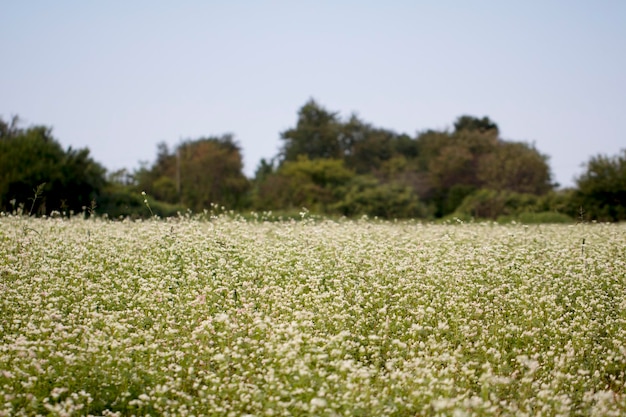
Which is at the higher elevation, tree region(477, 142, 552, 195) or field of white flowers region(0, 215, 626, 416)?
tree region(477, 142, 552, 195)

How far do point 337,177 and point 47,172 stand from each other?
29.8 m

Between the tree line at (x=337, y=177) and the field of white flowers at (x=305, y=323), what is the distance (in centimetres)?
1281

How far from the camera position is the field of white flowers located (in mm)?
6520

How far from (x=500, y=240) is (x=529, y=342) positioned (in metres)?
4.38

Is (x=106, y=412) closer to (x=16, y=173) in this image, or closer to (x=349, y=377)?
(x=349, y=377)

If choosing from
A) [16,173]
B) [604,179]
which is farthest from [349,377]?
[604,179]

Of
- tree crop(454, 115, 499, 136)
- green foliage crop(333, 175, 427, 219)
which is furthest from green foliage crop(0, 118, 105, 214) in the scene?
tree crop(454, 115, 499, 136)

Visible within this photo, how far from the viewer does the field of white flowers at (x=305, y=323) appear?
6520 mm

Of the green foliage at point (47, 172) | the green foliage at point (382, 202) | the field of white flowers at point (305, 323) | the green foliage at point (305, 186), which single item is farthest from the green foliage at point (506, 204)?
the field of white flowers at point (305, 323)

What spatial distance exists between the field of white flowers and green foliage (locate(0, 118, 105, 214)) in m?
16.9

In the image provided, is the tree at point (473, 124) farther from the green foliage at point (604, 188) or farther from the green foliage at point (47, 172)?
the green foliage at point (47, 172)

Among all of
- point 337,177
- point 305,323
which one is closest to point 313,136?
point 337,177

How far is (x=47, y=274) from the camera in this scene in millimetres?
9992

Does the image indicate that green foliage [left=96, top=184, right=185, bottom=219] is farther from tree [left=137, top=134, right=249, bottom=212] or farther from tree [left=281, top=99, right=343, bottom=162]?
tree [left=281, top=99, right=343, bottom=162]
